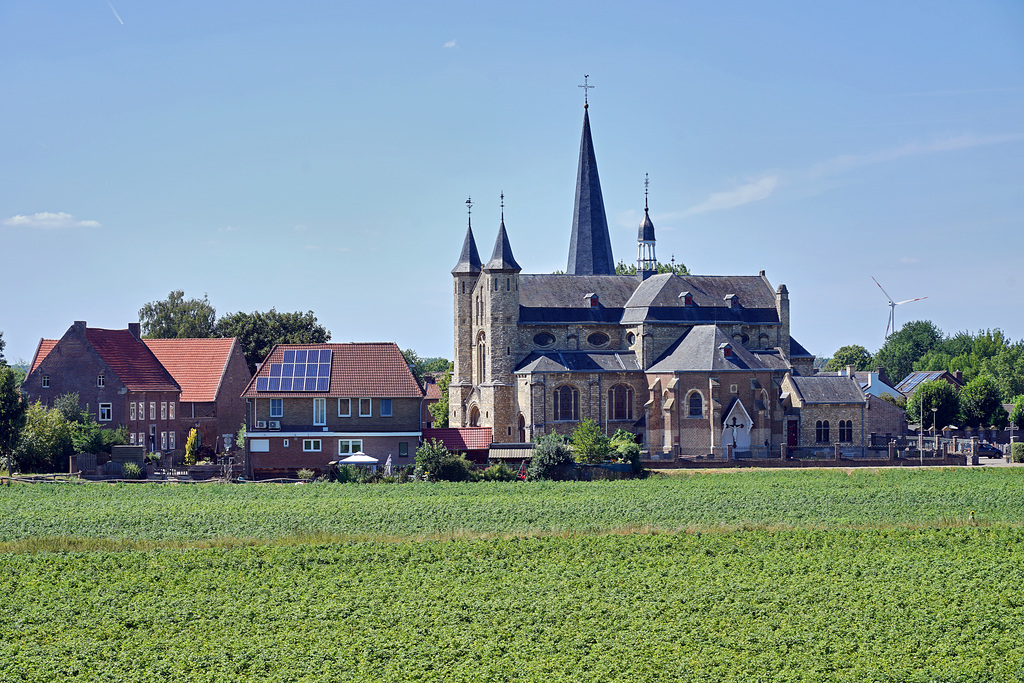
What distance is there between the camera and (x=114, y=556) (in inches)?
1102

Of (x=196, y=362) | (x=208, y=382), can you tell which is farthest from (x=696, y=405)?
(x=196, y=362)

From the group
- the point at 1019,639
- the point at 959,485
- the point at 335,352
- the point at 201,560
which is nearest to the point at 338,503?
the point at 201,560

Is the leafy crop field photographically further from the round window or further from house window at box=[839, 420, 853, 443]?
the round window

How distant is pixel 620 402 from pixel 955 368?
66.1 metres

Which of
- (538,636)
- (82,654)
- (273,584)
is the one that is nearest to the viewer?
(82,654)

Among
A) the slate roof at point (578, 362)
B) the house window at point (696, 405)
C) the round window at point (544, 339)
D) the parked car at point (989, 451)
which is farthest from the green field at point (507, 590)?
the round window at point (544, 339)

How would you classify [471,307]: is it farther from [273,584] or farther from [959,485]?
[273,584]

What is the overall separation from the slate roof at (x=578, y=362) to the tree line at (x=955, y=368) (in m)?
22.2

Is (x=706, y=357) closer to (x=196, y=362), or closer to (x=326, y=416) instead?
(x=326, y=416)

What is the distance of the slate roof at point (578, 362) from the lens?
64750mm

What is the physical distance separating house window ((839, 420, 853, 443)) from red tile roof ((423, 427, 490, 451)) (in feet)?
78.9

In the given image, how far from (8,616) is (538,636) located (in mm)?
11303

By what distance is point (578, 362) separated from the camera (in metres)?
66.2

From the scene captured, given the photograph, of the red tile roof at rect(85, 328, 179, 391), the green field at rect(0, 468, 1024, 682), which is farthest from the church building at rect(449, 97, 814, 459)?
the green field at rect(0, 468, 1024, 682)
